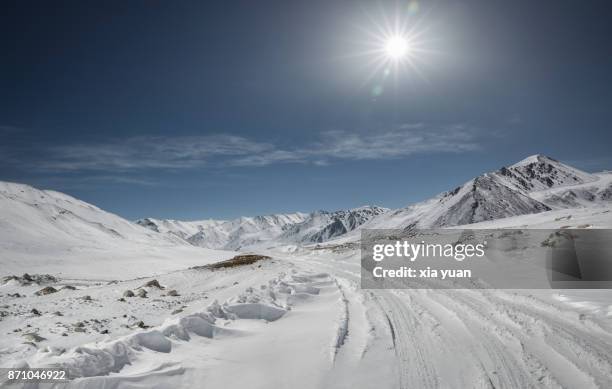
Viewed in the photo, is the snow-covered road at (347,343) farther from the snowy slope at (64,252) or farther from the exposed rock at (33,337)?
the snowy slope at (64,252)

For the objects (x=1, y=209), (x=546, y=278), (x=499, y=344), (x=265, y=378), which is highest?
(x=1, y=209)

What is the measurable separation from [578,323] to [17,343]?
1443 cm

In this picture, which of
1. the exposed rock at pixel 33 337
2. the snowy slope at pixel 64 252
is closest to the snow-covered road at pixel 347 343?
the exposed rock at pixel 33 337

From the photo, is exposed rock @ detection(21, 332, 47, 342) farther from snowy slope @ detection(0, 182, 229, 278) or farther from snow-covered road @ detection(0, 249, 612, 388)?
snowy slope @ detection(0, 182, 229, 278)

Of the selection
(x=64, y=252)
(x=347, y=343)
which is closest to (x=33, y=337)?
(x=347, y=343)

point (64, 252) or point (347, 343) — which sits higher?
point (64, 252)

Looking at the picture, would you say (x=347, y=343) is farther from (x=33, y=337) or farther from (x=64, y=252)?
(x=64, y=252)

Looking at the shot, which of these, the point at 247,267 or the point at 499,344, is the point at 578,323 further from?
the point at 247,267

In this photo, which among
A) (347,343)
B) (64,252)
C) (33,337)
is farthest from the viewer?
(64,252)

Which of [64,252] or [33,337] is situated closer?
[33,337]

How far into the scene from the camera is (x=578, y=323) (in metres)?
8.73

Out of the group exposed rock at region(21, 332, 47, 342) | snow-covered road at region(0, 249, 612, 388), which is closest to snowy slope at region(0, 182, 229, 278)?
exposed rock at region(21, 332, 47, 342)

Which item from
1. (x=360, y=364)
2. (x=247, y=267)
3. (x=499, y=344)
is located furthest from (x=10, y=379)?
(x=247, y=267)

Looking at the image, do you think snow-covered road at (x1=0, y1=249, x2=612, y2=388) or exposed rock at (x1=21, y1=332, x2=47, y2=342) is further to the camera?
exposed rock at (x1=21, y1=332, x2=47, y2=342)
